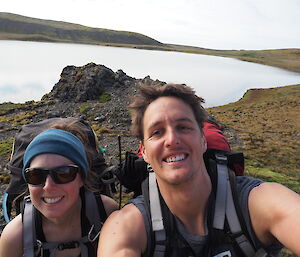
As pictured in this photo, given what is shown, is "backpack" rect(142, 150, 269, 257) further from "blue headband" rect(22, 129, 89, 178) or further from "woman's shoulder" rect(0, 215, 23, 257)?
"woman's shoulder" rect(0, 215, 23, 257)

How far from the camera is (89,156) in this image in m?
4.82

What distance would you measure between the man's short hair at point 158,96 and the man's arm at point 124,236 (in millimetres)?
1272

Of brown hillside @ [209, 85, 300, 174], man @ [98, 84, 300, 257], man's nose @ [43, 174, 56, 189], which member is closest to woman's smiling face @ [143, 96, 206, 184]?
man @ [98, 84, 300, 257]

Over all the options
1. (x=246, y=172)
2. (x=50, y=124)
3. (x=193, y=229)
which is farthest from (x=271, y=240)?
(x=246, y=172)

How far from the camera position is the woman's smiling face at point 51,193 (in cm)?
397

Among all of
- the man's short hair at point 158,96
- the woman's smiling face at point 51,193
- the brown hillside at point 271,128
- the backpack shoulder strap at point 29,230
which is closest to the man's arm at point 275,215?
the man's short hair at point 158,96

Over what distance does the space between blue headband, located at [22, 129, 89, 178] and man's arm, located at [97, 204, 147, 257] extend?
1.07 m

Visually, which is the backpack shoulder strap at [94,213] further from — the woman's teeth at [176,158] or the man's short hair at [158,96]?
the woman's teeth at [176,158]

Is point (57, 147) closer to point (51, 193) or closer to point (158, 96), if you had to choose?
point (51, 193)

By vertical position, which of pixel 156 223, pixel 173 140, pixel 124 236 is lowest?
pixel 124 236

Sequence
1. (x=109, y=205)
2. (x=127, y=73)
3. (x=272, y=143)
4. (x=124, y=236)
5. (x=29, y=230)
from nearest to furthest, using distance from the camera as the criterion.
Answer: (x=124, y=236) → (x=29, y=230) → (x=109, y=205) → (x=272, y=143) → (x=127, y=73)

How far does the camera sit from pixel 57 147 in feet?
13.5

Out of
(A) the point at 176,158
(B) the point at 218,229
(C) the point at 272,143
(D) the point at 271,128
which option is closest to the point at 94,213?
(A) the point at 176,158

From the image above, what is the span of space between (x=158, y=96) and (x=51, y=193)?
82.7 inches
